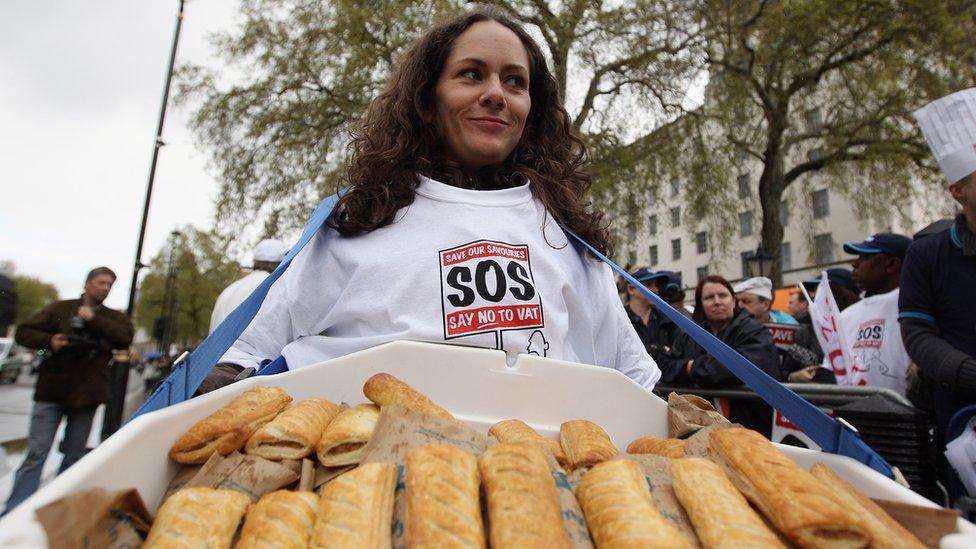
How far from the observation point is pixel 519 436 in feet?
4.31

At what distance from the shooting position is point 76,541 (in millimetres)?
741

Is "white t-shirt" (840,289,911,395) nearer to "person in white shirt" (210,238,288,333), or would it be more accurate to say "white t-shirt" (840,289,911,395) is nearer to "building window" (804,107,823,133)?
"person in white shirt" (210,238,288,333)

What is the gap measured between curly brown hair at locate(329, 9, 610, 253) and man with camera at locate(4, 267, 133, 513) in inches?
207

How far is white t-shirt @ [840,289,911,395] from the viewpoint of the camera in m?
4.11

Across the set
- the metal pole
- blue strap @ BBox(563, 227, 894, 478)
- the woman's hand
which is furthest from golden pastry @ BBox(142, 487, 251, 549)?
the metal pole

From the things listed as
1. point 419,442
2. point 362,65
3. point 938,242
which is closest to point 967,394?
point 938,242

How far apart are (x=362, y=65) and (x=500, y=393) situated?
41.5 feet

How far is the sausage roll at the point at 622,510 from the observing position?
0.81 meters

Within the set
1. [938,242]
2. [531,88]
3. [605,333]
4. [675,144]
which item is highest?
[675,144]

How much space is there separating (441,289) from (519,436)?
0.62m

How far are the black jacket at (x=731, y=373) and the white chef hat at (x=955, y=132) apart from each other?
190 centimetres

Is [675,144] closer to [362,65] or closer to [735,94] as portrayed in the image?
[735,94]

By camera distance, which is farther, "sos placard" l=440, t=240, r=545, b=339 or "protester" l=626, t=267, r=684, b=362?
"protester" l=626, t=267, r=684, b=362

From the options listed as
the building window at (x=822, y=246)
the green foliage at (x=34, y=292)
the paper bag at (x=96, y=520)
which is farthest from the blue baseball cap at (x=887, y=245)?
the green foliage at (x=34, y=292)
